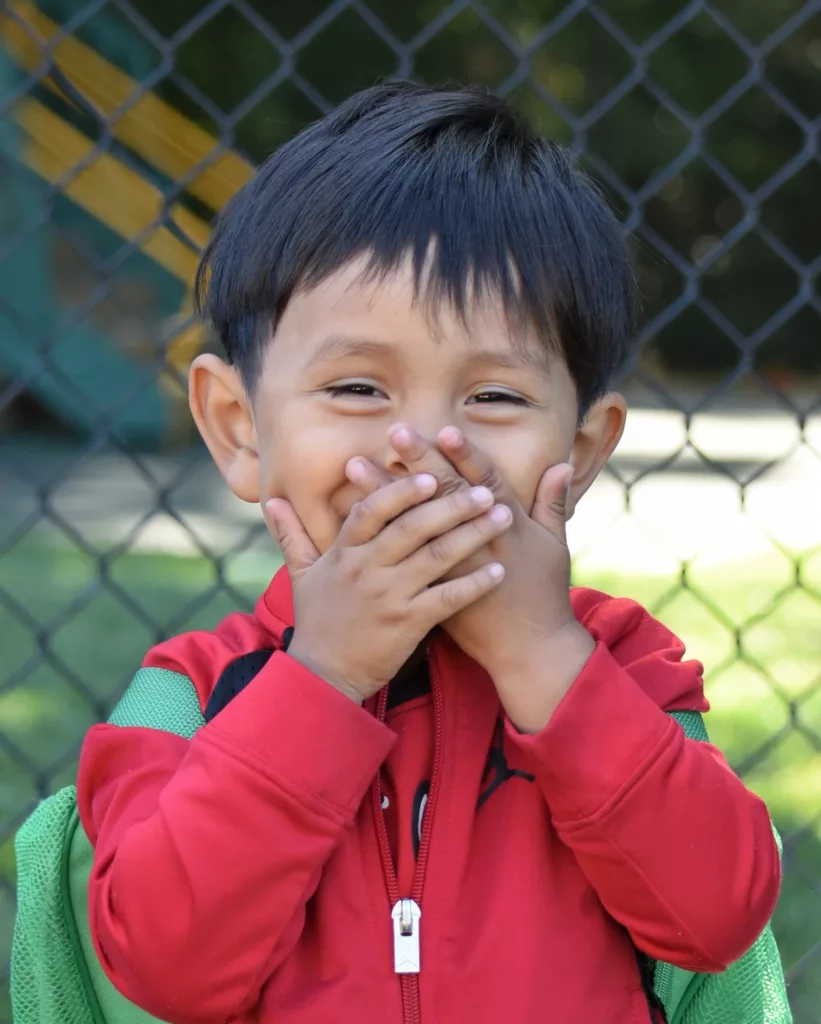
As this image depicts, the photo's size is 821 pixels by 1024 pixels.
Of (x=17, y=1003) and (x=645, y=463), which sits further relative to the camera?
(x=645, y=463)

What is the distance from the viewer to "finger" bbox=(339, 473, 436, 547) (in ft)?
3.51

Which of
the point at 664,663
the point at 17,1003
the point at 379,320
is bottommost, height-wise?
the point at 17,1003

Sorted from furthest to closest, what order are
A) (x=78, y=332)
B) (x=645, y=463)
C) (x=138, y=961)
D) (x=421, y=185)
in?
(x=645, y=463) → (x=78, y=332) → (x=421, y=185) → (x=138, y=961)

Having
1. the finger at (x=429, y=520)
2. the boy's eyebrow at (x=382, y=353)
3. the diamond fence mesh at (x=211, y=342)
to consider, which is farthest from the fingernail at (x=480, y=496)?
the diamond fence mesh at (x=211, y=342)

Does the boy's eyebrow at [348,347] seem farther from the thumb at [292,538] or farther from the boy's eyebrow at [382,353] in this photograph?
the thumb at [292,538]

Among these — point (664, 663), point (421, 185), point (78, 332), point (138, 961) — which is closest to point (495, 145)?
point (421, 185)

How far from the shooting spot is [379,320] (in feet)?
3.67

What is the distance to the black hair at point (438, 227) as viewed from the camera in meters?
1.16

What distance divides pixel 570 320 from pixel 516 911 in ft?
1.70

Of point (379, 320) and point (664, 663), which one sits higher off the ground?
point (379, 320)

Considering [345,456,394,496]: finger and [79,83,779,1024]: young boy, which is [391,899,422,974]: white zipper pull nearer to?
[79,83,779,1024]: young boy

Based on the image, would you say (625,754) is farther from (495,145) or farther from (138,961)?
(495,145)

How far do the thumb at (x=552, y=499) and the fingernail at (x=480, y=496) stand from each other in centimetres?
8

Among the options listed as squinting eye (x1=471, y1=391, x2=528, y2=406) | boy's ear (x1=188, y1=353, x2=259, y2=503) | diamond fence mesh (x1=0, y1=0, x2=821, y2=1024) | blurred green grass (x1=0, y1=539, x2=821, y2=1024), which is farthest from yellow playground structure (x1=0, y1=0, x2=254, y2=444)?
squinting eye (x1=471, y1=391, x2=528, y2=406)
